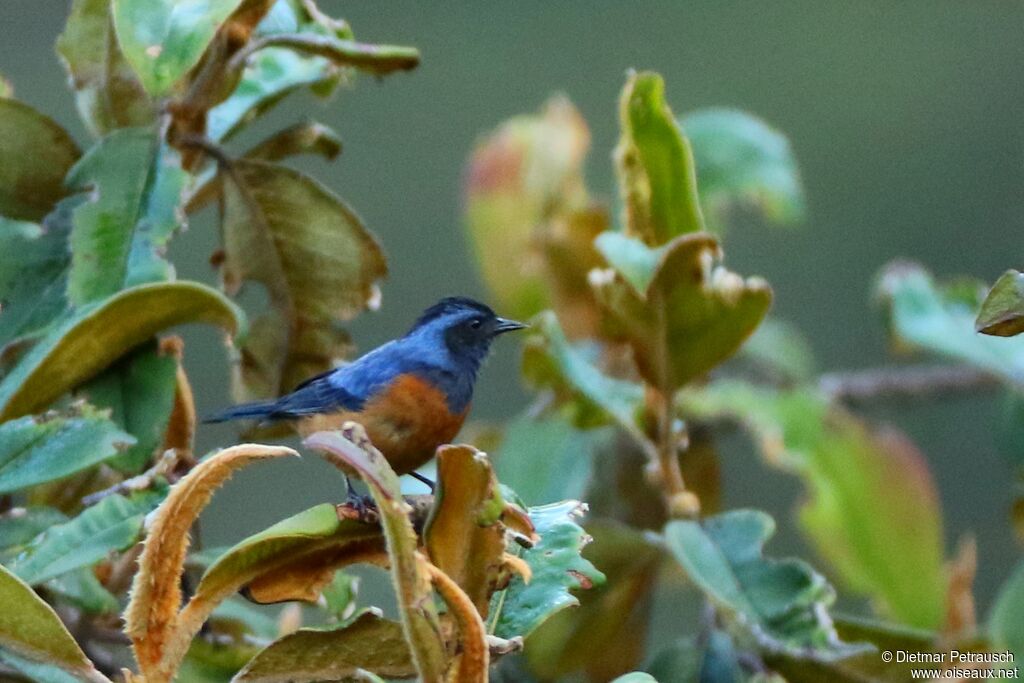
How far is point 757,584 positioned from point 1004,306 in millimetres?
615

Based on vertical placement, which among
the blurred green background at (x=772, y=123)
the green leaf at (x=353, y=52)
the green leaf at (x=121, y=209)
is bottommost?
the blurred green background at (x=772, y=123)

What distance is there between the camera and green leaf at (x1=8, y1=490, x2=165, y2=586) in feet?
4.21

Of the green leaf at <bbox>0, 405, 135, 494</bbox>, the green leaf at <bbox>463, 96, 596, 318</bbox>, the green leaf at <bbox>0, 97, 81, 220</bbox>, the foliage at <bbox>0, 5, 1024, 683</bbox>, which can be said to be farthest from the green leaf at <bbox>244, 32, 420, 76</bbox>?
the green leaf at <bbox>463, 96, 596, 318</bbox>

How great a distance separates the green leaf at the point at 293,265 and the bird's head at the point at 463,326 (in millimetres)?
533

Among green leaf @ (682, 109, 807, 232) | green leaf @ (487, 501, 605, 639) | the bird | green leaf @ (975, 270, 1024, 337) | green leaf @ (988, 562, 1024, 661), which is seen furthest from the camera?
green leaf @ (682, 109, 807, 232)

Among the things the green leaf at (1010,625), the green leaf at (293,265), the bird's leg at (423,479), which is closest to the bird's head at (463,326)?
the bird's leg at (423,479)

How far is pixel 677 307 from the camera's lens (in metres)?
1.71

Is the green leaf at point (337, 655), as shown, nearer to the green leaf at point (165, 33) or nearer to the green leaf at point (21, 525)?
the green leaf at point (21, 525)

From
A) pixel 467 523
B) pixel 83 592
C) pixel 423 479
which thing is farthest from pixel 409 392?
pixel 467 523

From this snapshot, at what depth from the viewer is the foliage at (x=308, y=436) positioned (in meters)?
1.17

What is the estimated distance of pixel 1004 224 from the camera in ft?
22.1

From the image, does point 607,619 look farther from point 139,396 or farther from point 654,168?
point 139,396

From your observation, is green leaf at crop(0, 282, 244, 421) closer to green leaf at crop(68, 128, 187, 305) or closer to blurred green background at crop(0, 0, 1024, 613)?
green leaf at crop(68, 128, 187, 305)

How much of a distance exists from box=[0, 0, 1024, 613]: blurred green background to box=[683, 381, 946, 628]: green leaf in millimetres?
2279
